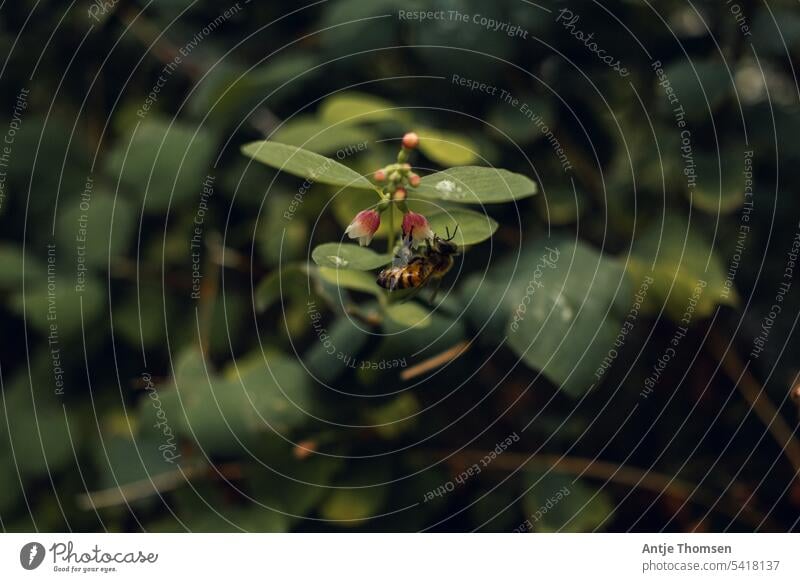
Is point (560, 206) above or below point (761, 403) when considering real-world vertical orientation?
above

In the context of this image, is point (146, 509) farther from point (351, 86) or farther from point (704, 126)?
point (704, 126)

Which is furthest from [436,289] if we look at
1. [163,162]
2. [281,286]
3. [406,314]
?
[163,162]

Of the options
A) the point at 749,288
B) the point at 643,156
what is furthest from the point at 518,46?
the point at 749,288

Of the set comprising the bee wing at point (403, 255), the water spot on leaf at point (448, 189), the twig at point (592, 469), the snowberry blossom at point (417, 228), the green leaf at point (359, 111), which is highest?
the green leaf at point (359, 111)

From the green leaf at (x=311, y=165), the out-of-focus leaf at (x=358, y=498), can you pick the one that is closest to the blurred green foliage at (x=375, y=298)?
the out-of-focus leaf at (x=358, y=498)

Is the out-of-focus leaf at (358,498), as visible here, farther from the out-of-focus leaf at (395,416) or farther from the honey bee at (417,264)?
the honey bee at (417,264)

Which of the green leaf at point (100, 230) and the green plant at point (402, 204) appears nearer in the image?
the green plant at point (402, 204)

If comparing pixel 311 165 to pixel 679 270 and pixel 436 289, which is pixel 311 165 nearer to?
pixel 436 289
